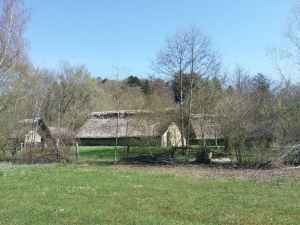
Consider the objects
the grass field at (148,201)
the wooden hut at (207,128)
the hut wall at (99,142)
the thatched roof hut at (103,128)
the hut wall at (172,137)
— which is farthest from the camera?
the hut wall at (99,142)

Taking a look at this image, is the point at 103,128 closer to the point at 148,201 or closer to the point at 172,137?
the point at 172,137

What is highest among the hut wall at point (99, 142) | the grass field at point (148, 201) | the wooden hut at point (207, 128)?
the wooden hut at point (207, 128)

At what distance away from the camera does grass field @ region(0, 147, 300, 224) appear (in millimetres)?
7172

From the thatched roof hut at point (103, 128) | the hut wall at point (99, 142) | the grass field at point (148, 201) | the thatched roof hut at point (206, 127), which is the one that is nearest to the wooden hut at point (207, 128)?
the thatched roof hut at point (206, 127)

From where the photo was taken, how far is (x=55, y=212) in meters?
7.70

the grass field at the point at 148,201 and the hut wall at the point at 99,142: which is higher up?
the hut wall at the point at 99,142

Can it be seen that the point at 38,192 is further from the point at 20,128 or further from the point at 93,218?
the point at 20,128

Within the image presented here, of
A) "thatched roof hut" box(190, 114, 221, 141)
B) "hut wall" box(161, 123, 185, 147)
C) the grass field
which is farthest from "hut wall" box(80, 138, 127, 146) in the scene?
the grass field

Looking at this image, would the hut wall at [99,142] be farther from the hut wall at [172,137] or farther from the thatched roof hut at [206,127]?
the thatched roof hut at [206,127]

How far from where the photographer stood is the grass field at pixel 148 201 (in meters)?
7.17

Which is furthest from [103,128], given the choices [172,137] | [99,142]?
[172,137]

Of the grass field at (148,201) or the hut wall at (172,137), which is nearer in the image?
the grass field at (148,201)

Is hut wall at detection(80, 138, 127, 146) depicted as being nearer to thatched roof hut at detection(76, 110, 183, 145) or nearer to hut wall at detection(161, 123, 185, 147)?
thatched roof hut at detection(76, 110, 183, 145)

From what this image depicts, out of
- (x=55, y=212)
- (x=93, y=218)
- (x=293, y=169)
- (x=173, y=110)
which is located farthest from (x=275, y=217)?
(x=173, y=110)
